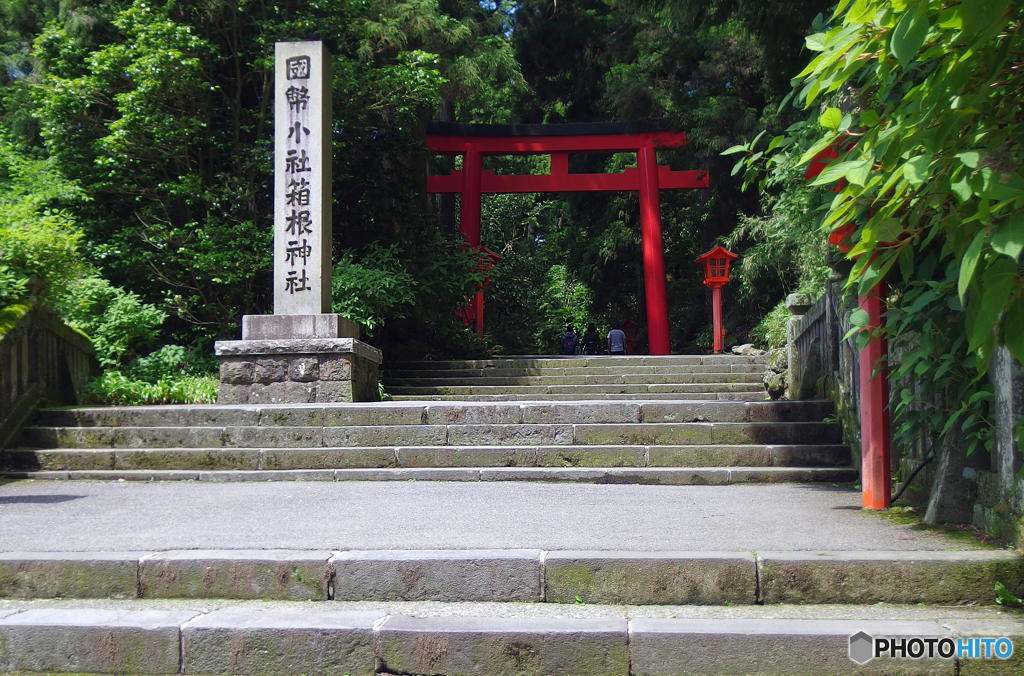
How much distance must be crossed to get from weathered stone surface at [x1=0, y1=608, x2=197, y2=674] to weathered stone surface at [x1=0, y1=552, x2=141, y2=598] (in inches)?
17.3

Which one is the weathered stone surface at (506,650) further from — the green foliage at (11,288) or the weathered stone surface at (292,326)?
the weathered stone surface at (292,326)

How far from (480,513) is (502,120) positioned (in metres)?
23.9

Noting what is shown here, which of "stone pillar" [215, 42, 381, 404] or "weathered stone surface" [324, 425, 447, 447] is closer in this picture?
"weathered stone surface" [324, 425, 447, 447]

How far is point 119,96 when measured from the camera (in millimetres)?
12117

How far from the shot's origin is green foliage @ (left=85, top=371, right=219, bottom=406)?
955cm

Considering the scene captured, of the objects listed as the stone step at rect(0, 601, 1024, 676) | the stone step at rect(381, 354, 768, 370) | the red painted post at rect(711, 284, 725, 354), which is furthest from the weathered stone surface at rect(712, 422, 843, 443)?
the red painted post at rect(711, 284, 725, 354)

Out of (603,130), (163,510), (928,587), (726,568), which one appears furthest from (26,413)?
(603,130)

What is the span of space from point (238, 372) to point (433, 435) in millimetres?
3169

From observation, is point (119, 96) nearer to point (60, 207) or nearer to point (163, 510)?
point (60, 207)

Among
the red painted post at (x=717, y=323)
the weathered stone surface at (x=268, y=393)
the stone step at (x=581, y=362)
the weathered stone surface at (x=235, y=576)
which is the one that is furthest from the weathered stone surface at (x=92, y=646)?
the red painted post at (x=717, y=323)

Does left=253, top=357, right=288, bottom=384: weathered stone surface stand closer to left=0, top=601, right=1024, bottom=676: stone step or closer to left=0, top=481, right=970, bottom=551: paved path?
left=0, top=481, right=970, bottom=551: paved path

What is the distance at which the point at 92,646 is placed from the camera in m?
3.46

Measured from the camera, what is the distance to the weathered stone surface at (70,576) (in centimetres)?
395

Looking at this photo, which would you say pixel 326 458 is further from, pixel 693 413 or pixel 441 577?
pixel 441 577
